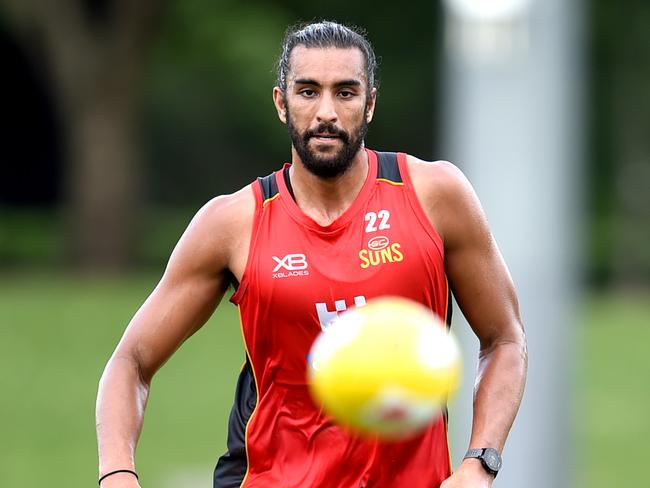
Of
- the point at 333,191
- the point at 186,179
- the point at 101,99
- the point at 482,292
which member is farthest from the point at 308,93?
the point at 186,179

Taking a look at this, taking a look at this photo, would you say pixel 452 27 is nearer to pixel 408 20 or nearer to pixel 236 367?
pixel 236 367

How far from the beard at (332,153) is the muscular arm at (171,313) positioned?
295 millimetres

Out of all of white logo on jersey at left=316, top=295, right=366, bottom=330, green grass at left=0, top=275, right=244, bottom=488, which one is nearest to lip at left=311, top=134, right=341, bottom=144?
white logo on jersey at left=316, top=295, right=366, bottom=330

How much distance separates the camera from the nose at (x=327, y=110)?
204 inches

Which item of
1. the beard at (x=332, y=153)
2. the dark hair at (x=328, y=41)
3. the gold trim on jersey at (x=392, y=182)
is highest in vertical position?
the dark hair at (x=328, y=41)

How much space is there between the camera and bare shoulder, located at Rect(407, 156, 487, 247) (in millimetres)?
5270

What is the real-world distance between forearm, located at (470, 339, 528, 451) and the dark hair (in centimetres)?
111

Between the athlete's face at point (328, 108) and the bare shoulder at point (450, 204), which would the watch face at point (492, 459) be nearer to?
the bare shoulder at point (450, 204)

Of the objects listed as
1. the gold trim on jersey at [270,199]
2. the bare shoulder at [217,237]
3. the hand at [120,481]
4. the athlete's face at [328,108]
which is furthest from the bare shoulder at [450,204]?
the hand at [120,481]

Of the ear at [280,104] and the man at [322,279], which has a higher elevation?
the ear at [280,104]

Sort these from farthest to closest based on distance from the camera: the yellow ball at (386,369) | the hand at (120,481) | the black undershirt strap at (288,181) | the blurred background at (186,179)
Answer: the blurred background at (186,179), the black undershirt strap at (288,181), the hand at (120,481), the yellow ball at (386,369)
